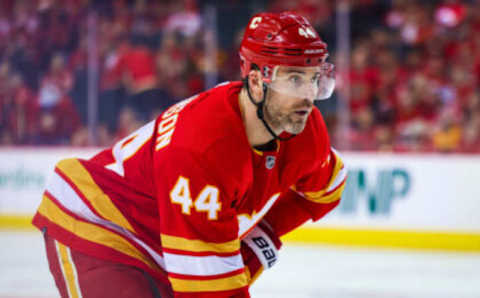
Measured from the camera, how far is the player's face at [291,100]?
2.01 metres

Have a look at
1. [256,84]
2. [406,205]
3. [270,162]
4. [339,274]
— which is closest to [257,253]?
[270,162]

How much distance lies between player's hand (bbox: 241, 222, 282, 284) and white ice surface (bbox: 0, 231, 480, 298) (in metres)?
1.61

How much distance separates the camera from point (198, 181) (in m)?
1.93

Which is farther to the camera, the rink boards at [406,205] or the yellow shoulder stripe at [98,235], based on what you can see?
the rink boards at [406,205]

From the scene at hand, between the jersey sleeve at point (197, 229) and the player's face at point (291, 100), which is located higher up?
the player's face at point (291, 100)

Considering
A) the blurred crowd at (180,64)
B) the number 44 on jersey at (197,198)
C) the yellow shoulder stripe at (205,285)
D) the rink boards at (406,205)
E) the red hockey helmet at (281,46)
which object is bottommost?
the rink boards at (406,205)

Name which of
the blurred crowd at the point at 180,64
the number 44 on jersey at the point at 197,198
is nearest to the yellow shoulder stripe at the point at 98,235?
the number 44 on jersey at the point at 197,198

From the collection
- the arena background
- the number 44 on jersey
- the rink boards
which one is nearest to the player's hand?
the number 44 on jersey

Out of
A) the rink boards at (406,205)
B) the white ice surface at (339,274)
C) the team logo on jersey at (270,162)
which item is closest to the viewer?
the team logo on jersey at (270,162)

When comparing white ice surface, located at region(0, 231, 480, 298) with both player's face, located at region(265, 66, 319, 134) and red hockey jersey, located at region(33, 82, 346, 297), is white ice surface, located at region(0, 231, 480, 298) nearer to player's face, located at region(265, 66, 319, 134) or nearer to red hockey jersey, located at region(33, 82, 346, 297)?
red hockey jersey, located at region(33, 82, 346, 297)

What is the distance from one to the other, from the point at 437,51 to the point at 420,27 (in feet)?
1.13

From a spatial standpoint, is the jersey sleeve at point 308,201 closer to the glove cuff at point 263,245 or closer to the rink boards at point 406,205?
the glove cuff at point 263,245

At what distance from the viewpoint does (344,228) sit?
A: 235 inches

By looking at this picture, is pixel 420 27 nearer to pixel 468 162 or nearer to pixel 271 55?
pixel 468 162
